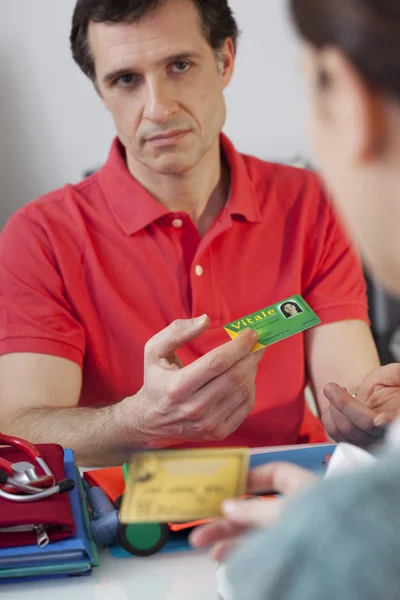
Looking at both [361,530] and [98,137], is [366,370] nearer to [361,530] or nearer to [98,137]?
[361,530]

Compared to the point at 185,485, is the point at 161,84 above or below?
above

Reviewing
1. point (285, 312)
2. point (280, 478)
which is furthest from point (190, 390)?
point (280, 478)

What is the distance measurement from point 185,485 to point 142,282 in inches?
34.4

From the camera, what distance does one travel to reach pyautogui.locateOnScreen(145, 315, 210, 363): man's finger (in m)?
1.17

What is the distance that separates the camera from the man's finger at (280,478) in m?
0.67

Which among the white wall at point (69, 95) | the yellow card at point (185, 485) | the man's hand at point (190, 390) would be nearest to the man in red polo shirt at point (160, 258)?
the man's hand at point (190, 390)

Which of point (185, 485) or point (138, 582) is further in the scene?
point (138, 582)

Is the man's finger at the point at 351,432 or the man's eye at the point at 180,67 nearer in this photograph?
the man's finger at the point at 351,432

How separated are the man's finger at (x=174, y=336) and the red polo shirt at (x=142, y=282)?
30 centimetres

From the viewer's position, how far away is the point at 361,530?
0.46 m

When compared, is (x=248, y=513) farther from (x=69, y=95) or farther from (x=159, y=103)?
(x=69, y=95)

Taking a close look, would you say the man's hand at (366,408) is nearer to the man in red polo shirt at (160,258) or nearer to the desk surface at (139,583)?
the man in red polo shirt at (160,258)

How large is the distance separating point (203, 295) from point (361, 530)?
1116mm

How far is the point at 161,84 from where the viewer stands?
5.14 feet
